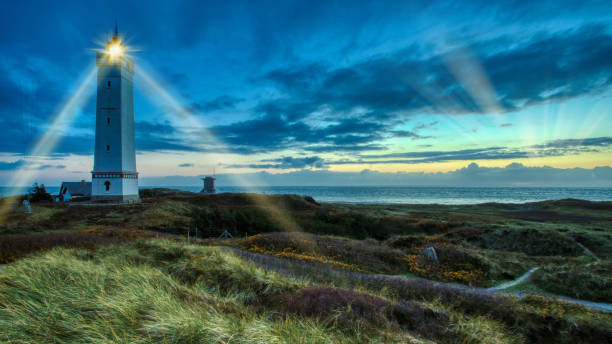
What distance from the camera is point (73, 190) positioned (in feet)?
148

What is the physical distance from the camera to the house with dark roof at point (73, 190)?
4442 cm

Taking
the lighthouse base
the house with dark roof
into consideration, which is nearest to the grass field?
the lighthouse base

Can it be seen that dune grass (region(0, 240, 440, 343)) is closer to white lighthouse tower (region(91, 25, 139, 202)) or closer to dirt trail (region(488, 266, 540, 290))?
dirt trail (region(488, 266, 540, 290))

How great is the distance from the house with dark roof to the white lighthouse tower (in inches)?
829

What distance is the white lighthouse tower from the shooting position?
94.1 ft

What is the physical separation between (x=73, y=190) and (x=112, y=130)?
26.1 metres

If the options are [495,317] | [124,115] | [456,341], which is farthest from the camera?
[124,115]

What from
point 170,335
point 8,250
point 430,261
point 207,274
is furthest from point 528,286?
point 8,250

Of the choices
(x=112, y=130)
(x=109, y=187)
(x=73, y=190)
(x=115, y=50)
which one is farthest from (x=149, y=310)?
(x=73, y=190)

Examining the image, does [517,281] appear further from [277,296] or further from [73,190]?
[73,190]

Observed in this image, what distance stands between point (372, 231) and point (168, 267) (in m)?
25.8

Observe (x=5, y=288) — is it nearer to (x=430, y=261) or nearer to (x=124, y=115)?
(x=430, y=261)

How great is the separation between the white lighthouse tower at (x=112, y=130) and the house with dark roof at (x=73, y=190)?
69.1ft

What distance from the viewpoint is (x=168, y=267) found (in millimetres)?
8258
